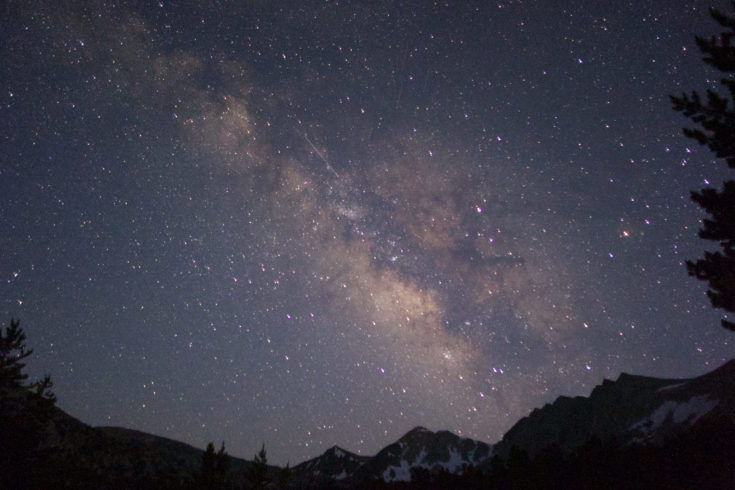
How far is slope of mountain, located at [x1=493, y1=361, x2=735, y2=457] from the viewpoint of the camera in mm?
101812

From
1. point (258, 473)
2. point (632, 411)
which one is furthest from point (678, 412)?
point (258, 473)

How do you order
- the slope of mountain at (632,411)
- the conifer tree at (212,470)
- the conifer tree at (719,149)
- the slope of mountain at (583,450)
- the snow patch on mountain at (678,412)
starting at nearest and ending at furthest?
1. the conifer tree at (719,149)
2. the slope of mountain at (583,450)
3. the conifer tree at (212,470)
4. the snow patch on mountain at (678,412)
5. the slope of mountain at (632,411)

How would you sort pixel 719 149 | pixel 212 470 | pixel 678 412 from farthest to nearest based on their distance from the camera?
pixel 678 412 < pixel 212 470 < pixel 719 149

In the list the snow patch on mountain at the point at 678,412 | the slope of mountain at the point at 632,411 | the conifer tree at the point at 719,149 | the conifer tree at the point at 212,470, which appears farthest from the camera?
the slope of mountain at the point at 632,411

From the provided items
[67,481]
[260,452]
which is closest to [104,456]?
[260,452]

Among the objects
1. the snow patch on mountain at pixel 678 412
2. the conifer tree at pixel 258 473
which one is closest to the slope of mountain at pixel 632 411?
the snow patch on mountain at pixel 678 412

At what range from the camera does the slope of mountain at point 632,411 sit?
334 feet

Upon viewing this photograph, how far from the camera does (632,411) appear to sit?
13200cm

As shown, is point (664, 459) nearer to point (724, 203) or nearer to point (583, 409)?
point (724, 203)

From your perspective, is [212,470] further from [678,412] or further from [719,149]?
[678,412]

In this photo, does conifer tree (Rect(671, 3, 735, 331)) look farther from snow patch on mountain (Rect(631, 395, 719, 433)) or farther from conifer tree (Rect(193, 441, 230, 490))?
snow patch on mountain (Rect(631, 395, 719, 433))

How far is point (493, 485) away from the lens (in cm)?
4066

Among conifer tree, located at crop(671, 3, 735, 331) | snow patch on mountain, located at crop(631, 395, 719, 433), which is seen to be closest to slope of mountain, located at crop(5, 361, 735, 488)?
snow patch on mountain, located at crop(631, 395, 719, 433)

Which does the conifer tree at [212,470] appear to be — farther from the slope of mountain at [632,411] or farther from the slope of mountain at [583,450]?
the slope of mountain at [632,411]
